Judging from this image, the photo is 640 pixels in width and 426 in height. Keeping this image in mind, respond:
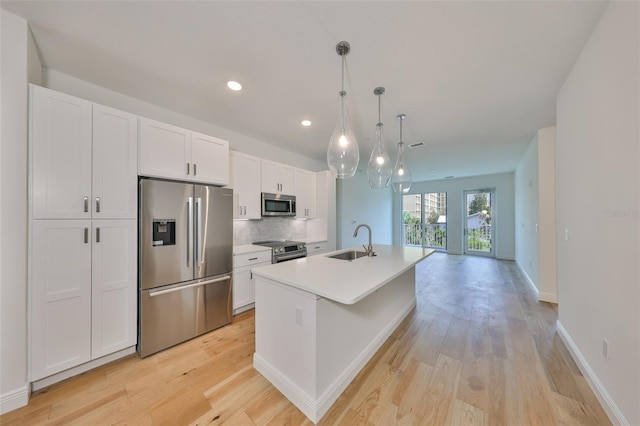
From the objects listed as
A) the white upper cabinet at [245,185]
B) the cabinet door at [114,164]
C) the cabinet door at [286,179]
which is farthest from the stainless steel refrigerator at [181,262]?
the cabinet door at [286,179]

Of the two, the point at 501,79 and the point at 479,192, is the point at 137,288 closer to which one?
the point at 501,79

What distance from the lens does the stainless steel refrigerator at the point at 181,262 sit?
2115 mm

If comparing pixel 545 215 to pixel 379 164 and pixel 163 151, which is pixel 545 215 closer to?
pixel 379 164

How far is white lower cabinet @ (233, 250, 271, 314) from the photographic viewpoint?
9.50 feet

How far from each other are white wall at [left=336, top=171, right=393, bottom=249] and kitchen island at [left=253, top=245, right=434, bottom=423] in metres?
3.44

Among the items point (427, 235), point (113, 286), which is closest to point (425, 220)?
point (427, 235)

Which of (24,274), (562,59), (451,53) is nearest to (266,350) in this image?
(24,274)

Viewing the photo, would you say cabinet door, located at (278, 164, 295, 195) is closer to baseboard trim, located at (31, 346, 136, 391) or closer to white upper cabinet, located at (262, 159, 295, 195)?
white upper cabinet, located at (262, 159, 295, 195)

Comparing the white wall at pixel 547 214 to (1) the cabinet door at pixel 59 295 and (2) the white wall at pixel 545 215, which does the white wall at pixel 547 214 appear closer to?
(2) the white wall at pixel 545 215

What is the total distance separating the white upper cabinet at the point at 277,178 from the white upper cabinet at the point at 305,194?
17cm

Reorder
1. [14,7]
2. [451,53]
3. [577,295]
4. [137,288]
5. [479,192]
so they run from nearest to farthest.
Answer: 1. [14,7]
2. [451,53]
3. [577,295]
4. [137,288]
5. [479,192]

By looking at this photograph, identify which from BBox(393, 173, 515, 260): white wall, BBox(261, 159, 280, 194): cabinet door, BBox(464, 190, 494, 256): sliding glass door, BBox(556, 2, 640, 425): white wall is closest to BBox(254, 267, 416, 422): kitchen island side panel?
BBox(556, 2, 640, 425): white wall

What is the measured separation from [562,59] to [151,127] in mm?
3748

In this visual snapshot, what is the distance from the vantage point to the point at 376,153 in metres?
2.69
